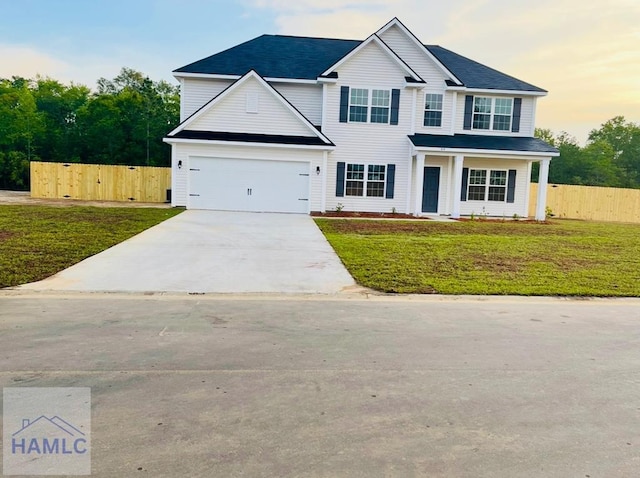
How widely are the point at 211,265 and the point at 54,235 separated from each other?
544cm

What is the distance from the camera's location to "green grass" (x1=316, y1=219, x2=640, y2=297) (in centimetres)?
820

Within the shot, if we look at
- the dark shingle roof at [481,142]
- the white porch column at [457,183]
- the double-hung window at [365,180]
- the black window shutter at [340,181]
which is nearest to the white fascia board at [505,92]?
the dark shingle roof at [481,142]

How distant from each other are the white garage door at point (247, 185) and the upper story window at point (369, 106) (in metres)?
3.62

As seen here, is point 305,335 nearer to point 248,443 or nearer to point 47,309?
point 248,443

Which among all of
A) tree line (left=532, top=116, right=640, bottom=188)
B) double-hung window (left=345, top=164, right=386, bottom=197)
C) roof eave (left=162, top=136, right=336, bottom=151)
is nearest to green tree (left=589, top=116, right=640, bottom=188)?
tree line (left=532, top=116, right=640, bottom=188)

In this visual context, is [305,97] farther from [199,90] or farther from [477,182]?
[477,182]

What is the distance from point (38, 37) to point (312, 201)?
3065 centimetres

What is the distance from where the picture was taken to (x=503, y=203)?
77.3 feet

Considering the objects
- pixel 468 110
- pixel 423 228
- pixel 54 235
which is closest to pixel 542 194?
pixel 468 110

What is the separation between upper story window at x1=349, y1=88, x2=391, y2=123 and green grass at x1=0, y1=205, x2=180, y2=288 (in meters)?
9.29

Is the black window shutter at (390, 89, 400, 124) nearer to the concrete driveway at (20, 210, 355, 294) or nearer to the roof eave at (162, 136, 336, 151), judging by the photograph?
the roof eave at (162, 136, 336, 151)

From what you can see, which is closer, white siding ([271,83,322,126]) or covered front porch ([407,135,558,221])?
covered front porch ([407,135,558,221])

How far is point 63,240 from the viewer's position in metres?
11.4

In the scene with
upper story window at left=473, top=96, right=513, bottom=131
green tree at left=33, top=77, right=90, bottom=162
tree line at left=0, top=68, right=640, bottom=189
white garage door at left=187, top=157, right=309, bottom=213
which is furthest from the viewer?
green tree at left=33, top=77, right=90, bottom=162
